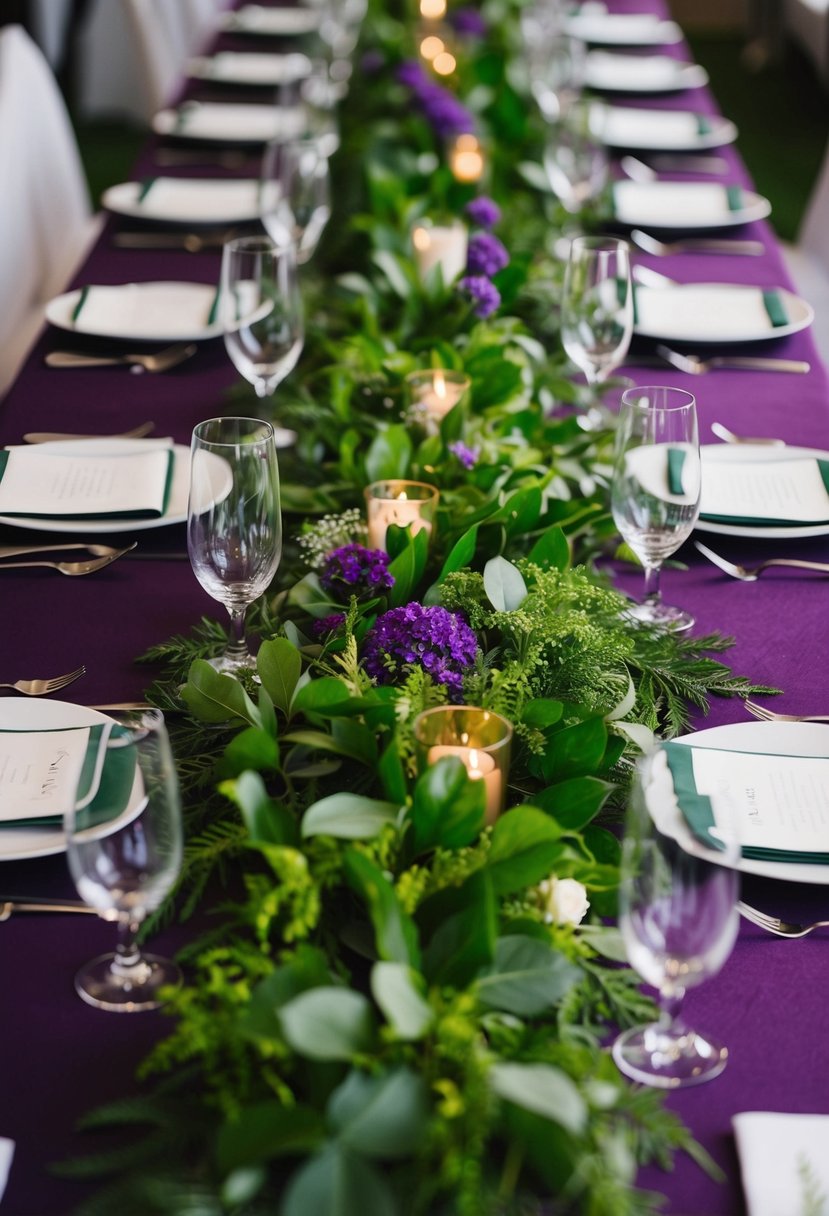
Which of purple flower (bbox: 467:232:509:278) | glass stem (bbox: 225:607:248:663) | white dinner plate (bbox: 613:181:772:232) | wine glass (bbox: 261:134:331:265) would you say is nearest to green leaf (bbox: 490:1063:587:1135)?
glass stem (bbox: 225:607:248:663)

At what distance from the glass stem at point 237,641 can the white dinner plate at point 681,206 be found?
1475 mm

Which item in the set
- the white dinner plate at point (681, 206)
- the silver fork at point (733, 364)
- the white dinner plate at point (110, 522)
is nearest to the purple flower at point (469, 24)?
the white dinner plate at point (681, 206)

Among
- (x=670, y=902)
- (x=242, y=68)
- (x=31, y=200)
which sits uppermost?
(x=670, y=902)

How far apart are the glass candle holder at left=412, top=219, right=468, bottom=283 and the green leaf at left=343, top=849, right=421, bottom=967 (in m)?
1.29

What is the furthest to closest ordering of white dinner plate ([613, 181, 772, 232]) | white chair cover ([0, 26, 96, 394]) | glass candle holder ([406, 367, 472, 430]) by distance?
white chair cover ([0, 26, 96, 394]) < white dinner plate ([613, 181, 772, 232]) < glass candle holder ([406, 367, 472, 430])

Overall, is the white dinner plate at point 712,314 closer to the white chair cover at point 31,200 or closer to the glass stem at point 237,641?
the glass stem at point 237,641

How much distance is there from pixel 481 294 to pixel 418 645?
883 millimetres

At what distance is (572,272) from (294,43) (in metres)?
2.43

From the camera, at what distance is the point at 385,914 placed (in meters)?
0.87

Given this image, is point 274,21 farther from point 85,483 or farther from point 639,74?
point 85,483

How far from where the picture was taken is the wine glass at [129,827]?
862 millimetres

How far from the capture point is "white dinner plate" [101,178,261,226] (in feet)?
8.32

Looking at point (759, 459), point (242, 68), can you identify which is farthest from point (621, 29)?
point (759, 459)

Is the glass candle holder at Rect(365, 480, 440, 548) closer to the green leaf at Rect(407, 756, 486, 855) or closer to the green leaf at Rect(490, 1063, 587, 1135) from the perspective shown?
the green leaf at Rect(407, 756, 486, 855)
